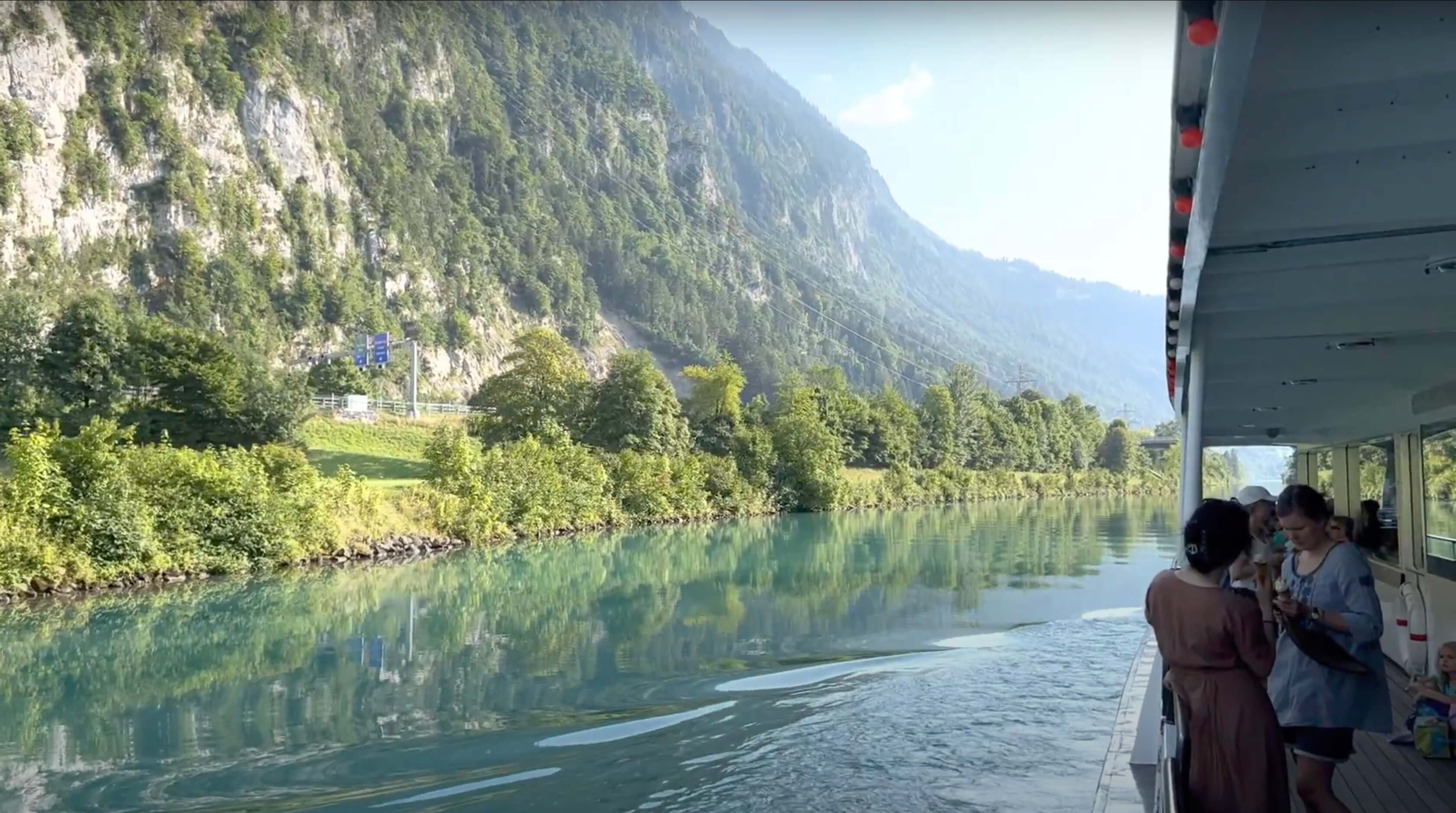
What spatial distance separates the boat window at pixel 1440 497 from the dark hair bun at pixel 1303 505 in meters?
3.96

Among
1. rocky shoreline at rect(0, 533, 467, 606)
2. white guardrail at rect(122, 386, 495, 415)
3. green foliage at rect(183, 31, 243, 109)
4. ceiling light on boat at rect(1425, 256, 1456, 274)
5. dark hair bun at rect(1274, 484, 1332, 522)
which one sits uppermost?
green foliage at rect(183, 31, 243, 109)

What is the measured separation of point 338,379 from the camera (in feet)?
218

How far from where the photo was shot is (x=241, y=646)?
12852mm

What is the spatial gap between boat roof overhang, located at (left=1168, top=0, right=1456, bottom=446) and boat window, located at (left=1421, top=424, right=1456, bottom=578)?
1.24 m

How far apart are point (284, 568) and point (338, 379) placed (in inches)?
1855

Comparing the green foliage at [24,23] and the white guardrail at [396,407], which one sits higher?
the green foliage at [24,23]

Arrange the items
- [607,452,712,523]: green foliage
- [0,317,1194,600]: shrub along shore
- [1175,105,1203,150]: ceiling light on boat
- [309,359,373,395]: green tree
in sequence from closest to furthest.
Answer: [1175,105,1203,150]: ceiling light on boat < [0,317,1194,600]: shrub along shore < [607,452,712,523]: green foliage < [309,359,373,395]: green tree

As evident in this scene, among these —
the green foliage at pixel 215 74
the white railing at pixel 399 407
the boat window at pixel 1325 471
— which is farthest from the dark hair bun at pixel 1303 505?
the green foliage at pixel 215 74

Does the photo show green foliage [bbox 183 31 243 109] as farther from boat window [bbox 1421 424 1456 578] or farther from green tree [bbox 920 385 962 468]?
boat window [bbox 1421 424 1456 578]

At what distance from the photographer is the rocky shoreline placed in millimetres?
17109

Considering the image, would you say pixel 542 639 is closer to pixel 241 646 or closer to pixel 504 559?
pixel 241 646

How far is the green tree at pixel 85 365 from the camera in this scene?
1639 inches

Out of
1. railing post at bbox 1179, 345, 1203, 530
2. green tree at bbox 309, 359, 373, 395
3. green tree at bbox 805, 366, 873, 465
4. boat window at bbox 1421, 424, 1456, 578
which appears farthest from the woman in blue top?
green tree at bbox 309, 359, 373, 395

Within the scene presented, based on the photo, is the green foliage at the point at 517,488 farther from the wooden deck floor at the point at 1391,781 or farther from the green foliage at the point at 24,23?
the green foliage at the point at 24,23
